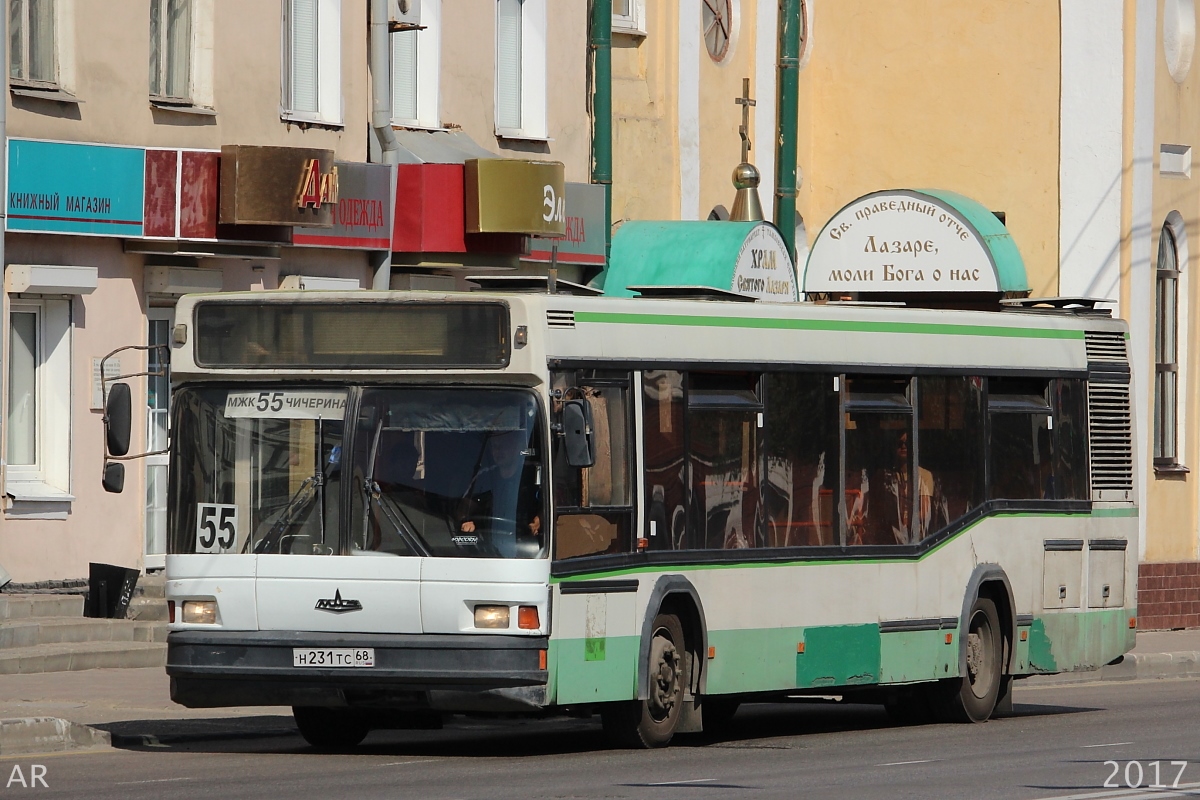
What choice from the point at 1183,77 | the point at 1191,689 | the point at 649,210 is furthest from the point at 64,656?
the point at 1183,77

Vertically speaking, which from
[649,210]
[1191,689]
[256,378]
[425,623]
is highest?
[649,210]

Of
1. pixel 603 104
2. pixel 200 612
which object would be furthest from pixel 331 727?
pixel 603 104

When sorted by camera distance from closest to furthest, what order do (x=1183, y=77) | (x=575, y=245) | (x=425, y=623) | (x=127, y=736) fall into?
(x=425, y=623) → (x=127, y=736) → (x=575, y=245) → (x=1183, y=77)

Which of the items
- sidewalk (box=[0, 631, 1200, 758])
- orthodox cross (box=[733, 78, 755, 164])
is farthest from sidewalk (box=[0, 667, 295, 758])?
orthodox cross (box=[733, 78, 755, 164])

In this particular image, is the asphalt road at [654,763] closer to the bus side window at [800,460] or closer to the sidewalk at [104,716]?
the sidewalk at [104,716]

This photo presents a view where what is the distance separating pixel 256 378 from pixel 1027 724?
6404 mm

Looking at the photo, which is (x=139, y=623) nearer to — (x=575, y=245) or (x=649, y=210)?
(x=575, y=245)

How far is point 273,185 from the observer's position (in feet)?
75.6

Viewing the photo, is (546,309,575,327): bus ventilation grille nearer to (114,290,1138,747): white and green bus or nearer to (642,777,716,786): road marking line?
(114,290,1138,747): white and green bus

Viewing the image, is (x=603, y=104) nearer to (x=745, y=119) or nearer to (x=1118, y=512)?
(x=745, y=119)

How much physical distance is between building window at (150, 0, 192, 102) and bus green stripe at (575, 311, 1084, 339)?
8660mm

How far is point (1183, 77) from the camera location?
103ft

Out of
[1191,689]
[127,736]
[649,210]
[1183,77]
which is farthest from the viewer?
[1183,77]

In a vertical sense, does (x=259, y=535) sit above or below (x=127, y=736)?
above
